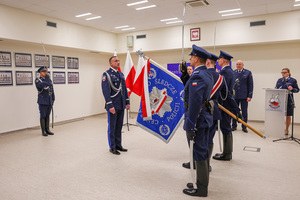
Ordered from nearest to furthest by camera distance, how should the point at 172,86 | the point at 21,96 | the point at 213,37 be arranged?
the point at 172,86 → the point at 21,96 → the point at 213,37

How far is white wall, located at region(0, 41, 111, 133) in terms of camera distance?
6011mm

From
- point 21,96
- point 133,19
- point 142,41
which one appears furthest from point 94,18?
point 21,96

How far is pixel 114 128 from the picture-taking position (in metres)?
4.17

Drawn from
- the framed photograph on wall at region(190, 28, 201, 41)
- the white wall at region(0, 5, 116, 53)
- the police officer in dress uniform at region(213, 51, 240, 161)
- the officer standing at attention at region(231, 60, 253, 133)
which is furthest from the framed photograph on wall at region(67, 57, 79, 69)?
the police officer in dress uniform at region(213, 51, 240, 161)

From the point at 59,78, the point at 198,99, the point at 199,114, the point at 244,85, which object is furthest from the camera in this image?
the point at 59,78

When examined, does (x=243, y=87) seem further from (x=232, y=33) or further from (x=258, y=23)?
(x=258, y=23)

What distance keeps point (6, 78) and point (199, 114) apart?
5.48 m

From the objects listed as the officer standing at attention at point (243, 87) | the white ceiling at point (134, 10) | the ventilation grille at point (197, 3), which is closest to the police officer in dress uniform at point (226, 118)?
the ventilation grille at point (197, 3)

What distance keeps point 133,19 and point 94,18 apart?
3.74ft

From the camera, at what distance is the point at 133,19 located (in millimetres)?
6895

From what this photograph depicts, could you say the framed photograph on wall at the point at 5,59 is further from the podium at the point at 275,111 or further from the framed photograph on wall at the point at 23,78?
the podium at the point at 275,111

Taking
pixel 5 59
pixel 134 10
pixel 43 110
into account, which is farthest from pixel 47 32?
pixel 134 10

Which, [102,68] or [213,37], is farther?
[102,68]

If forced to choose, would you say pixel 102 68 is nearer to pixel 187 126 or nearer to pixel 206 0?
pixel 206 0
